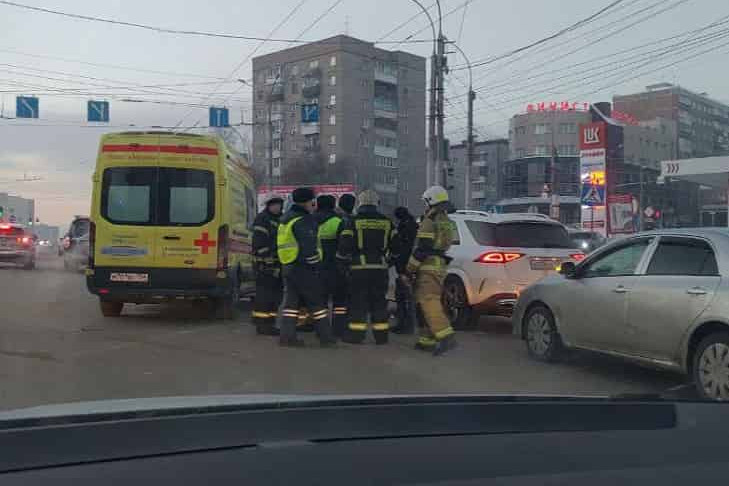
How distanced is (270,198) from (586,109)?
6300 cm

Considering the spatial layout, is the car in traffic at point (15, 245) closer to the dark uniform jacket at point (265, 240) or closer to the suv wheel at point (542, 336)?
the dark uniform jacket at point (265, 240)

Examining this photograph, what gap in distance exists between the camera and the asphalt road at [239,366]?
6637 millimetres

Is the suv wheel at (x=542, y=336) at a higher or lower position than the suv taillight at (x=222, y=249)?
lower

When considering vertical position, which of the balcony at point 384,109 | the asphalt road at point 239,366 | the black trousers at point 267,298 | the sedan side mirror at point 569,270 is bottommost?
the asphalt road at point 239,366

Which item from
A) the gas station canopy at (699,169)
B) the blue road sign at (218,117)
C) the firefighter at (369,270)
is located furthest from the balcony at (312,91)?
the firefighter at (369,270)

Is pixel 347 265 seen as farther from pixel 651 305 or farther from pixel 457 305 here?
pixel 651 305

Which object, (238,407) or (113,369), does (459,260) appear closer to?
(113,369)

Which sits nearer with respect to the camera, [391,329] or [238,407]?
[238,407]

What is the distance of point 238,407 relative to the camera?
2.24 m

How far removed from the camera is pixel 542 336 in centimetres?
817

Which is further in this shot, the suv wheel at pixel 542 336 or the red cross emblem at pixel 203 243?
the red cross emblem at pixel 203 243

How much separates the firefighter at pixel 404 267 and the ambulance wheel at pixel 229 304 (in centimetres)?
260

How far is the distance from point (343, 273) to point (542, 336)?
285cm

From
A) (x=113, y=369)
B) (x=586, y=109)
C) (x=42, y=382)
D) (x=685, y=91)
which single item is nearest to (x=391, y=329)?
(x=113, y=369)
